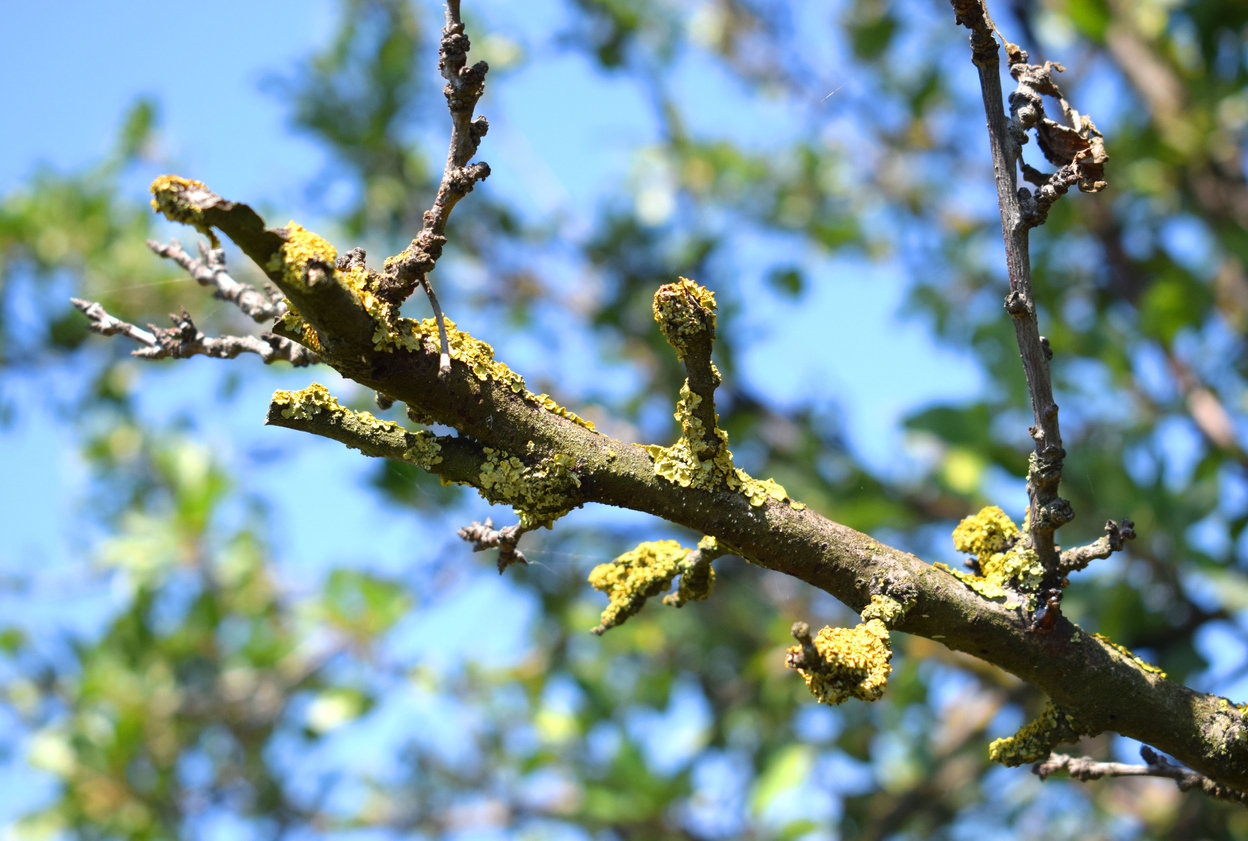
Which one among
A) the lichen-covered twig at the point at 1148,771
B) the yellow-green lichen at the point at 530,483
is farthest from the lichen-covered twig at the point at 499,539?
the lichen-covered twig at the point at 1148,771

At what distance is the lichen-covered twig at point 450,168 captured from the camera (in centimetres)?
91

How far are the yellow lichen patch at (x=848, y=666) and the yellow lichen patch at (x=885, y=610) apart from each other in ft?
0.17

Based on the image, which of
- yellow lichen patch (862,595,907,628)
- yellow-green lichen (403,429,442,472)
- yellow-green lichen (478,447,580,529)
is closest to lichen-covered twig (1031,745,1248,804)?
yellow lichen patch (862,595,907,628)

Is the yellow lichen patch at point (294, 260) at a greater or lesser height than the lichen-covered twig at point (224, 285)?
lesser

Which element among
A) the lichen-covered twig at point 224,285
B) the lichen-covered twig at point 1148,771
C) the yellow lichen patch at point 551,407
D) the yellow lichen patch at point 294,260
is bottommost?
the lichen-covered twig at point 1148,771

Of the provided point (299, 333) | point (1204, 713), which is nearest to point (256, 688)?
point (299, 333)

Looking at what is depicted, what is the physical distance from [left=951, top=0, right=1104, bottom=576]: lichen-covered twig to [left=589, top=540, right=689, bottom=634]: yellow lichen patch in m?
0.47

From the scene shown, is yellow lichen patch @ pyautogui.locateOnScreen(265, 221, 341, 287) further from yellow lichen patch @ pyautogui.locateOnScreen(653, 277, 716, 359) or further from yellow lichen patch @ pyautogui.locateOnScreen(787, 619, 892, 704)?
yellow lichen patch @ pyautogui.locateOnScreen(787, 619, 892, 704)

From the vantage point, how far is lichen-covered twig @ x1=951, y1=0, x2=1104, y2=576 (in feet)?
3.14

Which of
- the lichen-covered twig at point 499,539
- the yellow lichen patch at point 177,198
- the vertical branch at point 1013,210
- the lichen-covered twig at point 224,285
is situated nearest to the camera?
the yellow lichen patch at point 177,198

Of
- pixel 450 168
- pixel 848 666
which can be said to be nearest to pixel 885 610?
pixel 848 666

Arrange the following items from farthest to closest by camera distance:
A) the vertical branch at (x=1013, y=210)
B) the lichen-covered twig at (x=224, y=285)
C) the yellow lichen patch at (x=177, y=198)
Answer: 1. the lichen-covered twig at (x=224, y=285)
2. the vertical branch at (x=1013, y=210)
3. the yellow lichen patch at (x=177, y=198)

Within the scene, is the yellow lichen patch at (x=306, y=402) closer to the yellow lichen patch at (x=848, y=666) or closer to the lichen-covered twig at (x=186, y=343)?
the lichen-covered twig at (x=186, y=343)

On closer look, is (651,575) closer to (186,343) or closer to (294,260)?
(294,260)
